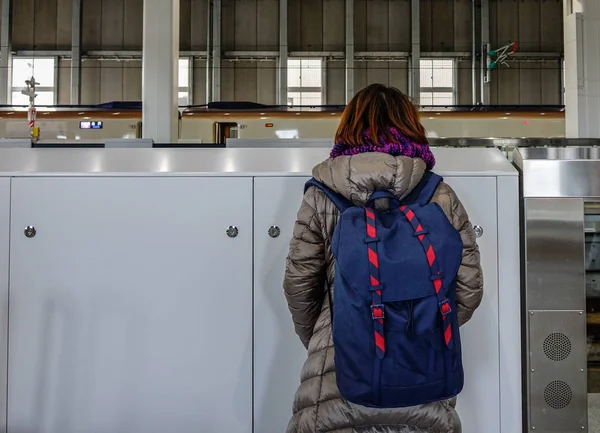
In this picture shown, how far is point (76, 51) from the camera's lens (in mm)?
14945

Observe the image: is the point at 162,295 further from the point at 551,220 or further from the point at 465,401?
the point at 551,220

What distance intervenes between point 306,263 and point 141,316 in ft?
3.31

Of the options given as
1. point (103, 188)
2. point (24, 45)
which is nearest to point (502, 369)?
point (103, 188)

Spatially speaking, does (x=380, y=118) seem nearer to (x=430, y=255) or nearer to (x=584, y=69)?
(x=430, y=255)

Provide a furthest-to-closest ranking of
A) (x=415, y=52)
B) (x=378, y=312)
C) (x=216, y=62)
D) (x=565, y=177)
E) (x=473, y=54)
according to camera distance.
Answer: (x=473, y=54) < (x=216, y=62) < (x=415, y=52) < (x=565, y=177) < (x=378, y=312)

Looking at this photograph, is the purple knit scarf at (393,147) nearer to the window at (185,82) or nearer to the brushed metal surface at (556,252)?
the brushed metal surface at (556,252)

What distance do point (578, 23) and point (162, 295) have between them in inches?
317

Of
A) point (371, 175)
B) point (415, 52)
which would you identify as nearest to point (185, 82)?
point (415, 52)

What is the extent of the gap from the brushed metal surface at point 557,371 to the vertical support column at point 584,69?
6742mm

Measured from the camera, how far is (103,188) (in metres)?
2.07

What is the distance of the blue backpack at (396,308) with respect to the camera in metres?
1.21

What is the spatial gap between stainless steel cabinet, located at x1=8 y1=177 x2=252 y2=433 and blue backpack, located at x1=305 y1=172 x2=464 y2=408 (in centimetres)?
86

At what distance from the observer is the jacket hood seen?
1284 millimetres

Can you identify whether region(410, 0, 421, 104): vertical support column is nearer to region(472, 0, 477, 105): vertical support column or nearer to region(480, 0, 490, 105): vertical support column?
region(472, 0, 477, 105): vertical support column
